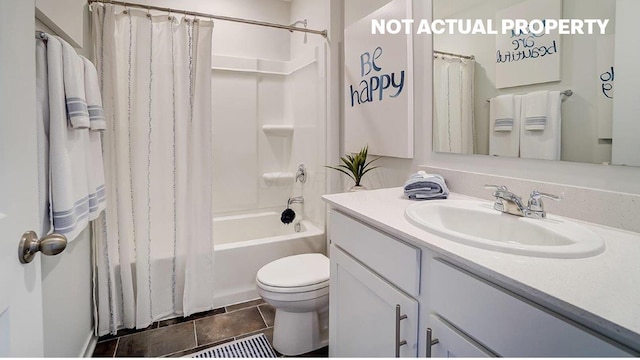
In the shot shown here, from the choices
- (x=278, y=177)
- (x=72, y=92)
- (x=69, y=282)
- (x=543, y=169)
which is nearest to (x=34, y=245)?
(x=72, y=92)

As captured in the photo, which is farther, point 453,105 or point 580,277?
point 453,105

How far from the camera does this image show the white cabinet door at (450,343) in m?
0.71

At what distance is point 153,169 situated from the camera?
6.33 feet

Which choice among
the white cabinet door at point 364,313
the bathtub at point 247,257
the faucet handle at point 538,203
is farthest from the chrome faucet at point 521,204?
the bathtub at point 247,257

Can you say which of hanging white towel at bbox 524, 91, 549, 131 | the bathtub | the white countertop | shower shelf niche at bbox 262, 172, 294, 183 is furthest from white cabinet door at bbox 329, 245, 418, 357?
shower shelf niche at bbox 262, 172, 294, 183

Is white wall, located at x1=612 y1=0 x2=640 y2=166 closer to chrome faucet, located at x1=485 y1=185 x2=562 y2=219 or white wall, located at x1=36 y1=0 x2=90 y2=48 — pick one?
chrome faucet, located at x1=485 y1=185 x2=562 y2=219

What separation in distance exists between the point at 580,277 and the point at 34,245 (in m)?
1.09

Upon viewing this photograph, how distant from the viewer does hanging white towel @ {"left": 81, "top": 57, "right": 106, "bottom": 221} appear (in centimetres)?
139

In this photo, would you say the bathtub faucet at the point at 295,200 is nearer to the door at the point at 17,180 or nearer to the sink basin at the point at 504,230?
the sink basin at the point at 504,230

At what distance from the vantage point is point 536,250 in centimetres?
72

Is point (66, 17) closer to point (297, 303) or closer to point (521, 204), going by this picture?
point (297, 303)

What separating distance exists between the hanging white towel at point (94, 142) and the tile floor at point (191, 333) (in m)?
0.82

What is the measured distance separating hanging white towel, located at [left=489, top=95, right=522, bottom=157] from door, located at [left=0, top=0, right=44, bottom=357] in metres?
1.45

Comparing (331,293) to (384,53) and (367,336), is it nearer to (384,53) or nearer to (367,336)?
(367,336)
